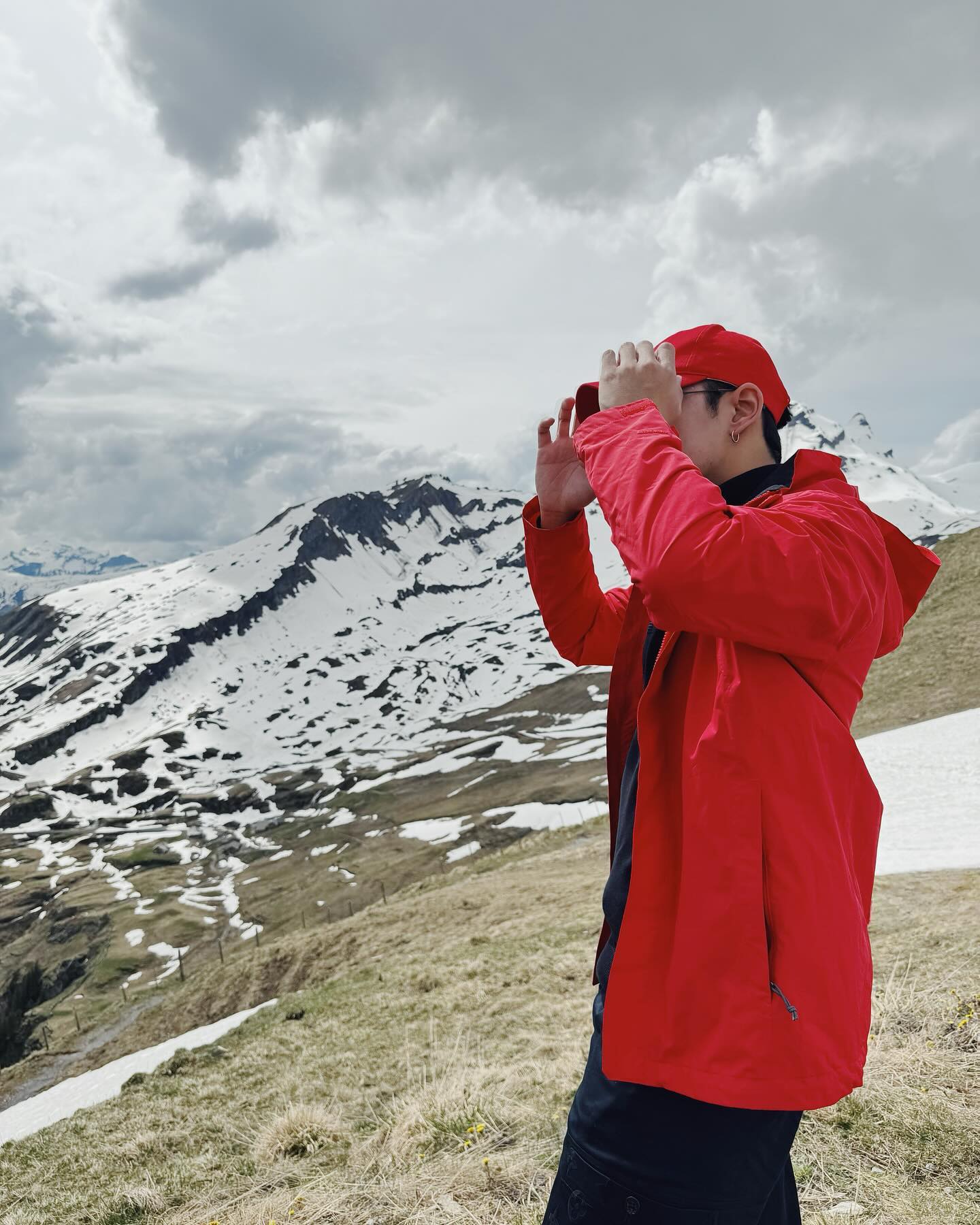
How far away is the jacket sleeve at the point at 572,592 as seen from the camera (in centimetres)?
289

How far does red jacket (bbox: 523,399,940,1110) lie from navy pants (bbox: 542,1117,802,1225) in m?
0.21

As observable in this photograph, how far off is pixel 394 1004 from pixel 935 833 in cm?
1267

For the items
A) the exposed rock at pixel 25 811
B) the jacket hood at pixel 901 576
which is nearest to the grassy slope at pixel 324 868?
the jacket hood at pixel 901 576

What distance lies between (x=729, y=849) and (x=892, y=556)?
4.01 ft

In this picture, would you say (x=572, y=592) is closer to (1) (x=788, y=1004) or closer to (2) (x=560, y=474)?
(2) (x=560, y=474)

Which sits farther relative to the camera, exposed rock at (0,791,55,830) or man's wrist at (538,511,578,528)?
exposed rock at (0,791,55,830)

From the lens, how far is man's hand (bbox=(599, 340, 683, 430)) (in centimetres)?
223

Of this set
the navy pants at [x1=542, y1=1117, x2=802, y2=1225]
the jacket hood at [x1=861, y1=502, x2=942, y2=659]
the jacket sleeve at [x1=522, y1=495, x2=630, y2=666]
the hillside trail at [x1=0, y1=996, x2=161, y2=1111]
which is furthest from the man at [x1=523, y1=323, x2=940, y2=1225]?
the hillside trail at [x1=0, y1=996, x2=161, y2=1111]

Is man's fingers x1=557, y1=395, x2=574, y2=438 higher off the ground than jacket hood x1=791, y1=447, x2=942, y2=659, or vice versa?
man's fingers x1=557, y1=395, x2=574, y2=438

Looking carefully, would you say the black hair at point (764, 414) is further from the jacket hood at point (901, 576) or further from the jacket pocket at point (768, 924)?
the jacket pocket at point (768, 924)

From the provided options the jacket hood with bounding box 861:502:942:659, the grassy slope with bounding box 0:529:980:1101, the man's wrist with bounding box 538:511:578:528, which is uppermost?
the man's wrist with bounding box 538:511:578:528

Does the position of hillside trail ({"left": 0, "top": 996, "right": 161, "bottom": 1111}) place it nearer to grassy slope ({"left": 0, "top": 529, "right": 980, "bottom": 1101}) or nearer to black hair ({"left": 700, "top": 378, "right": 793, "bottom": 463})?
grassy slope ({"left": 0, "top": 529, "right": 980, "bottom": 1101})

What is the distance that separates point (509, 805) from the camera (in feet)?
293

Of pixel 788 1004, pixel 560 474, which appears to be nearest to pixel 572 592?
pixel 560 474
